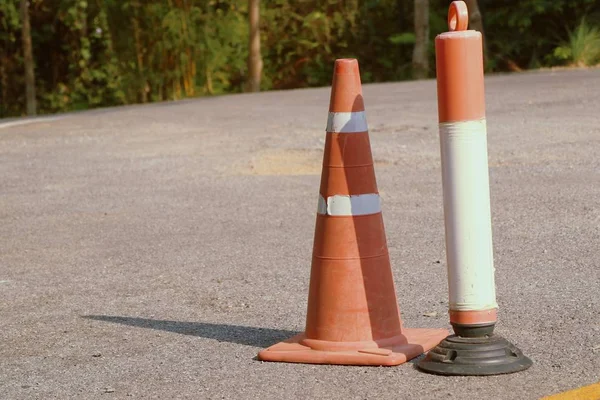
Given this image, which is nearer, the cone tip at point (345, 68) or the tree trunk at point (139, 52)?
the cone tip at point (345, 68)

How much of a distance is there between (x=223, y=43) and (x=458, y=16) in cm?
2442

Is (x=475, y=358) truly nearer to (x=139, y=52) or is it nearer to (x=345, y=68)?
(x=345, y=68)

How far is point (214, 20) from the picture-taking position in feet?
92.7

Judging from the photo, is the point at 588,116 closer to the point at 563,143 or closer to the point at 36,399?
the point at 563,143

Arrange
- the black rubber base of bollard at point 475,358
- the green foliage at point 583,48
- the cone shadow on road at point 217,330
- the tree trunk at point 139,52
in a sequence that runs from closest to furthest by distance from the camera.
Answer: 1. the black rubber base of bollard at point 475,358
2. the cone shadow on road at point 217,330
3. the green foliage at point 583,48
4. the tree trunk at point 139,52

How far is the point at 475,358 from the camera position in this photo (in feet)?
14.5

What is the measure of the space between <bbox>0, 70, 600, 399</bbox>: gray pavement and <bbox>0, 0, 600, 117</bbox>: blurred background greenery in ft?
42.3

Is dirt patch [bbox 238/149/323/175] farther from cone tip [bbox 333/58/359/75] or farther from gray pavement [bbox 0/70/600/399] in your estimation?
cone tip [bbox 333/58/359/75]

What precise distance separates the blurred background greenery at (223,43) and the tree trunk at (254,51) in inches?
1.7

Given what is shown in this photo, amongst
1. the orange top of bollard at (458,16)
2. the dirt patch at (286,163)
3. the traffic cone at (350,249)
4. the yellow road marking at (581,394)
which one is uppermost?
the orange top of bollard at (458,16)

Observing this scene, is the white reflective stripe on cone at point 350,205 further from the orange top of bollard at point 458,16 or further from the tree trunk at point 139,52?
the tree trunk at point 139,52

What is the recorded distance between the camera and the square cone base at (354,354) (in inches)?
181

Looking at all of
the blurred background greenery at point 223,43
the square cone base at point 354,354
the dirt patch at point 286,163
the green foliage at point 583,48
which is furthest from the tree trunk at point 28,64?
the square cone base at point 354,354

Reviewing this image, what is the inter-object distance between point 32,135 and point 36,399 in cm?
1089
